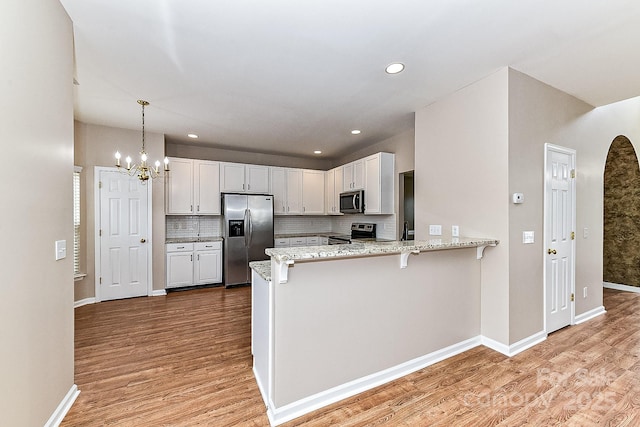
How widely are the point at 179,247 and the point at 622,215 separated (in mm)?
7714

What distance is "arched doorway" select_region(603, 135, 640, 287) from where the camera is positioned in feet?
15.0

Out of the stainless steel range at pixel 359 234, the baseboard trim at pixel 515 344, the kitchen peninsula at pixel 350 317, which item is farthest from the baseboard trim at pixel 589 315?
the stainless steel range at pixel 359 234

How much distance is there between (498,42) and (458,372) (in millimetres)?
2711

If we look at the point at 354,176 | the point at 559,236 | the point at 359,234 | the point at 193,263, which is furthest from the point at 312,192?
the point at 559,236

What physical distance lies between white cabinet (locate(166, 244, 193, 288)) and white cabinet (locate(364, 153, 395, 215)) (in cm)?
336

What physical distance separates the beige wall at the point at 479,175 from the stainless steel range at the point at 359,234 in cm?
204

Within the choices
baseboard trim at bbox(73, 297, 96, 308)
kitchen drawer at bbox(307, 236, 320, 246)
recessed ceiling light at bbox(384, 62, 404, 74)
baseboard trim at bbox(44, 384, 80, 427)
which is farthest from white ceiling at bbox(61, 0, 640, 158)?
kitchen drawer at bbox(307, 236, 320, 246)

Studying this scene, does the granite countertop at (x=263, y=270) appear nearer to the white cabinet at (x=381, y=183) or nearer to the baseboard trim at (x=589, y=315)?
the white cabinet at (x=381, y=183)

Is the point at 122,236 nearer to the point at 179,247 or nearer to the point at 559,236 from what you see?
the point at 179,247

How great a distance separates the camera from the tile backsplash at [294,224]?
17.3 feet

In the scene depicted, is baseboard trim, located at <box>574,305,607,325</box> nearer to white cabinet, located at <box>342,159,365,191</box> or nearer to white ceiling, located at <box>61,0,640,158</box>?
white ceiling, located at <box>61,0,640,158</box>

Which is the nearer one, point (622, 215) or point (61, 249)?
point (61, 249)

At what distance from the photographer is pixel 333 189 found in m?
6.09

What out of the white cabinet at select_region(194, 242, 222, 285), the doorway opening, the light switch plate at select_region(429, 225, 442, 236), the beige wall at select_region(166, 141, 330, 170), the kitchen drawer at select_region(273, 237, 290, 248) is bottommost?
the white cabinet at select_region(194, 242, 222, 285)
